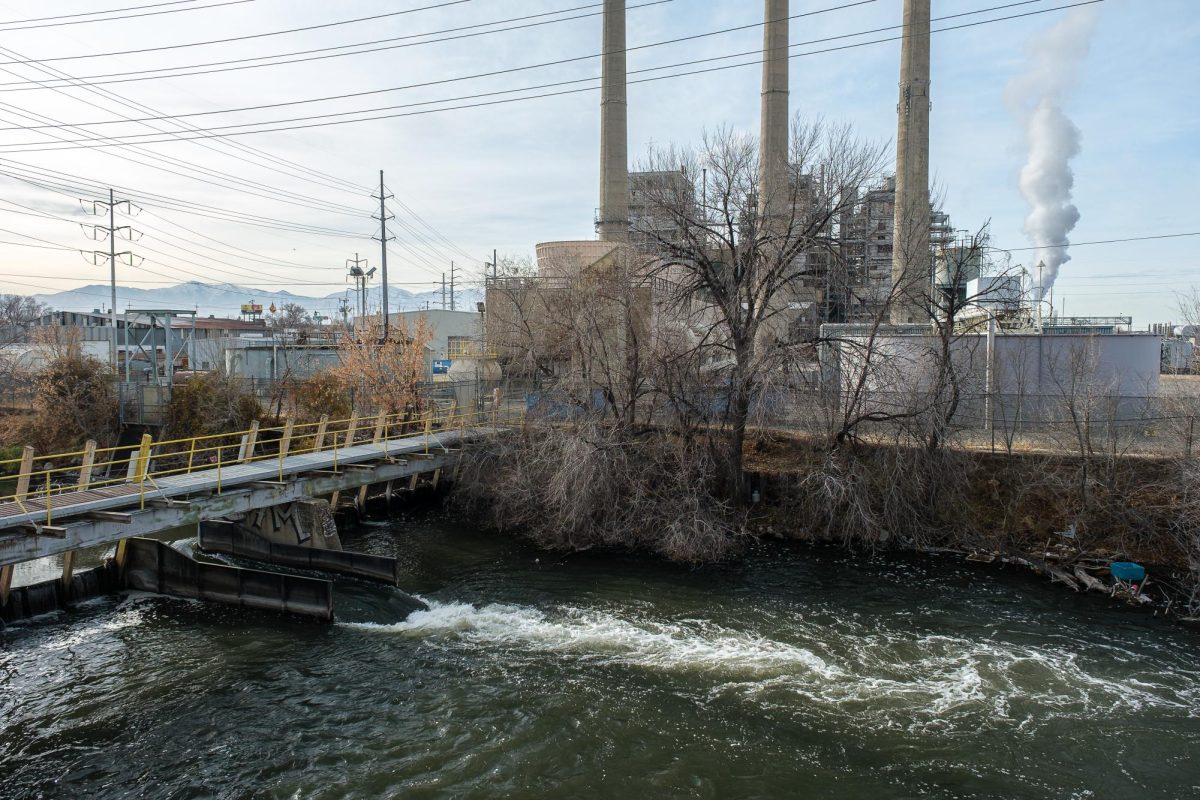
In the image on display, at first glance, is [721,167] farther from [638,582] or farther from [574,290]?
[638,582]

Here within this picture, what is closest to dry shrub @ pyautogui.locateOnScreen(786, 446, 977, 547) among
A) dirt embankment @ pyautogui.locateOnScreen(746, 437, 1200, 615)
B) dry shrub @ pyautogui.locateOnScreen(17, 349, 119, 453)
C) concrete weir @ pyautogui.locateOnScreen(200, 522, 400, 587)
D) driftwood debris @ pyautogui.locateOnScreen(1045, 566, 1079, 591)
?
dirt embankment @ pyautogui.locateOnScreen(746, 437, 1200, 615)

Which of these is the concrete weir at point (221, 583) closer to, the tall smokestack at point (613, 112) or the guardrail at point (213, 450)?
the guardrail at point (213, 450)

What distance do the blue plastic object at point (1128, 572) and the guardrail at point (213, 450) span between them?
18112mm

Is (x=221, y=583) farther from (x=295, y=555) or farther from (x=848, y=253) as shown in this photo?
(x=848, y=253)

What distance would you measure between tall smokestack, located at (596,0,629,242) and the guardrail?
20.4m

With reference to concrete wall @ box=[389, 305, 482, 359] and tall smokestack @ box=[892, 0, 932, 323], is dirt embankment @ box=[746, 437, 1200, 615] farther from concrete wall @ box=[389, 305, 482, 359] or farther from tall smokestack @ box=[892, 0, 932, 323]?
concrete wall @ box=[389, 305, 482, 359]

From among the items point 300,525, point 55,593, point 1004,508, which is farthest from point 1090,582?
point 55,593

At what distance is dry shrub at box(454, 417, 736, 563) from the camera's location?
19.5 m

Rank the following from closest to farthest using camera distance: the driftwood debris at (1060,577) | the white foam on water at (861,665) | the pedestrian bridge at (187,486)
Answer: the white foam on water at (861,665)
the pedestrian bridge at (187,486)
the driftwood debris at (1060,577)

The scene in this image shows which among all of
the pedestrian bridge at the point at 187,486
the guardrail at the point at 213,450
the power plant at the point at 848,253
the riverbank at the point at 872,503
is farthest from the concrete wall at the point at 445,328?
the riverbank at the point at 872,503

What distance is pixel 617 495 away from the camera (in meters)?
20.3

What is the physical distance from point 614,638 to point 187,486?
10409mm

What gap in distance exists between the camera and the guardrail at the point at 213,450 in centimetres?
1445

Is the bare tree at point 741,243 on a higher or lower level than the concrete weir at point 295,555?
higher
